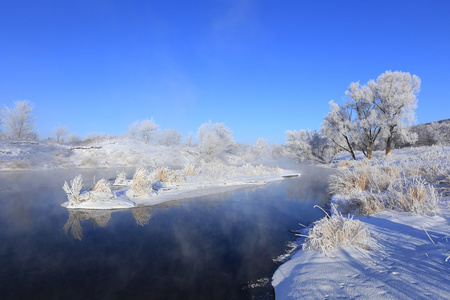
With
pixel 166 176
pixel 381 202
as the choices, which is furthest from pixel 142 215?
pixel 381 202

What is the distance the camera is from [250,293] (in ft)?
10.8

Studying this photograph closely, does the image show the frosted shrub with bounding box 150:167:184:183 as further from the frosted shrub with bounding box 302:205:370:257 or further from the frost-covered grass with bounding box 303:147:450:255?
the frosted shrub with bounding box 302:205:370:257

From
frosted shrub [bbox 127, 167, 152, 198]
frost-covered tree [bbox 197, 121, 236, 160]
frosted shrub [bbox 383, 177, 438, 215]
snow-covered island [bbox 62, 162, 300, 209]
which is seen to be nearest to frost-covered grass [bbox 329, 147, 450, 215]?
frosted shrub [bbox 383, 177, 438, 215]

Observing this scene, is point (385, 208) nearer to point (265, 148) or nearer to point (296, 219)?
point (296, 219)

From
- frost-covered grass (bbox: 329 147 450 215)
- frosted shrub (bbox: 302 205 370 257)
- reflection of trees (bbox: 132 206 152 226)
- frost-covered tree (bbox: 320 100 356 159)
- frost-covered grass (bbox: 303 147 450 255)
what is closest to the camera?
frosted shrub (bbox: 302 205 370 257)

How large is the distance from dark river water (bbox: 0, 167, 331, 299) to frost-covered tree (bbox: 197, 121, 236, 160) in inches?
1023

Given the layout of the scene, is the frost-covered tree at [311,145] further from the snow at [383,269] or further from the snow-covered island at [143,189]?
the snow at [383,269]

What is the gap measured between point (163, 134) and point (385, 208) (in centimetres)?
6800

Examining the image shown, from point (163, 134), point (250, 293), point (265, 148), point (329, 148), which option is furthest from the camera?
point (163, 134)

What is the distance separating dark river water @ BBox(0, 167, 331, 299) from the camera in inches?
133

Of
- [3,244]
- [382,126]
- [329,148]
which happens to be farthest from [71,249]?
[329,148]

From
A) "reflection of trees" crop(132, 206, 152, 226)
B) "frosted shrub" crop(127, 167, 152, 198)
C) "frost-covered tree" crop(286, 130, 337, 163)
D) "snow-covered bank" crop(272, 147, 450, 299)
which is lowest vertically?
"reflection of trees" crop(132, 206, 152, 226)

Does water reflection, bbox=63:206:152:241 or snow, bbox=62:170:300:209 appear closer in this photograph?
water reflection, bbox=63:206:152:241

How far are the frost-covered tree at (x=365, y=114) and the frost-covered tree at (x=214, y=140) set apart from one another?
59.7 ft
